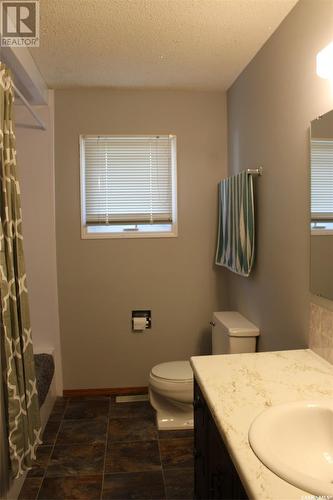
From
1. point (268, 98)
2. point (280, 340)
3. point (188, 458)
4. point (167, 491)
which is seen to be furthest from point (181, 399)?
point (268, 98)

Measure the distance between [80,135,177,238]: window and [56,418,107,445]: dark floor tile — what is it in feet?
4.59

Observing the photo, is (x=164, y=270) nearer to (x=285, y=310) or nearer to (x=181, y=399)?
(x=181, y=399)

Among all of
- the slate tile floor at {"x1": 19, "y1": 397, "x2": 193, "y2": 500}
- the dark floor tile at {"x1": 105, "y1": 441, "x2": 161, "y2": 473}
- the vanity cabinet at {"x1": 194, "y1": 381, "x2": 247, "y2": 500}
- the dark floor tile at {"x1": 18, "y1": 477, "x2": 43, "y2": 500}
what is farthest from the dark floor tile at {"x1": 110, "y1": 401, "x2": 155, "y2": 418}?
the vanity cabinet at {"x1": 194, "y1": 381, "x2": 247, "y2": 500}

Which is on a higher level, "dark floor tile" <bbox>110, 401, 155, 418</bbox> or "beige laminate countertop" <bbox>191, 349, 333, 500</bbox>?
"beige laminate countertop" <bbox>191, 349, 333, 500</bbox>

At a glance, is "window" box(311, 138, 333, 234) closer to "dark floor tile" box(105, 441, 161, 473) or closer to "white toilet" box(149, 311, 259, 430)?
"white toilet" box(149, 311, 259, 430)

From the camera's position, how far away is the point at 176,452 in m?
2.32

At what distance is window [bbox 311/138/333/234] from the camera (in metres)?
1.57

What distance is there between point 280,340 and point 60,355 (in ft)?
6.01

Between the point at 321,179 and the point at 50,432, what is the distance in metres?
2.34

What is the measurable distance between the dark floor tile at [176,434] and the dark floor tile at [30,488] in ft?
2.62

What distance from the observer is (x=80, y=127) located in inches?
117

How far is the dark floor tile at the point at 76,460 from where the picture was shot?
7.06ft

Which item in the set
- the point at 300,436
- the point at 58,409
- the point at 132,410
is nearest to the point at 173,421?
the point at 132,410

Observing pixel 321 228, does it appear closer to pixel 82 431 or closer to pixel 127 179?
pixel 127 179
